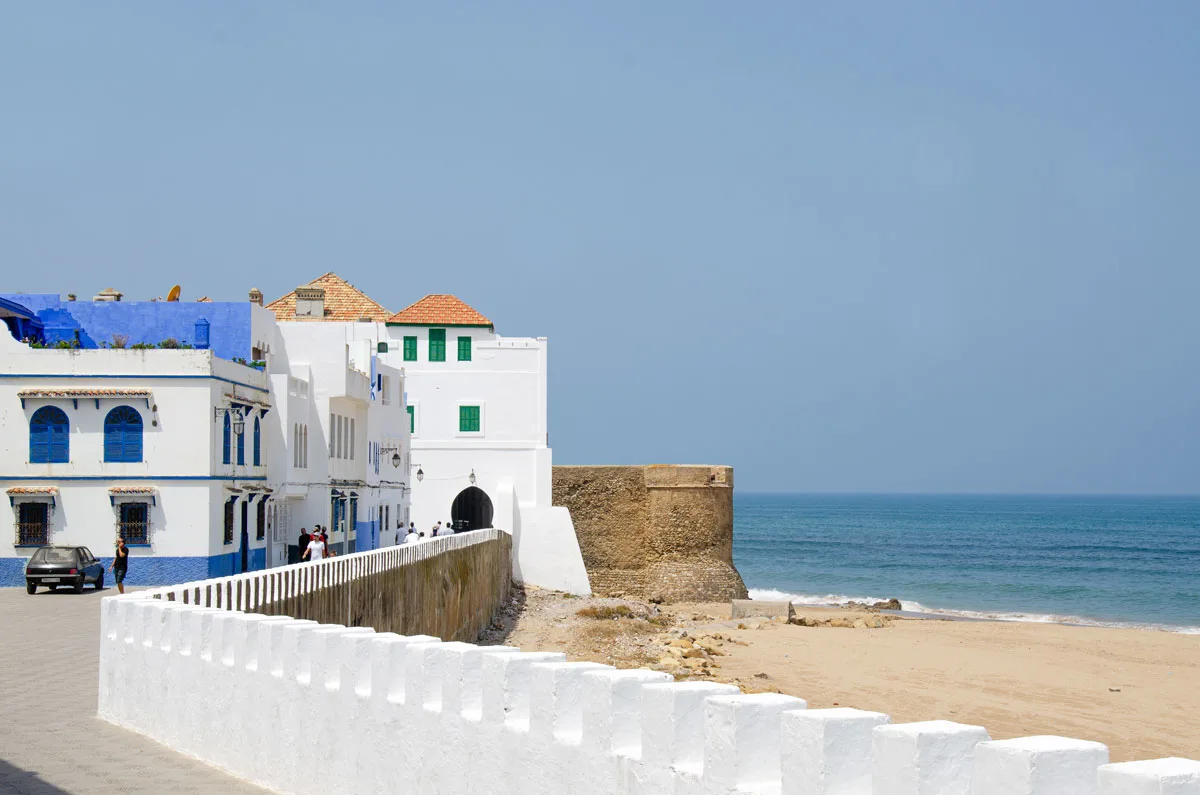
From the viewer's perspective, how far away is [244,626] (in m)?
9.87

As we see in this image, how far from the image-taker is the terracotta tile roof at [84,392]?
2803 centimetres

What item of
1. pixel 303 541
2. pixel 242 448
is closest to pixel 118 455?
pixel 242 448

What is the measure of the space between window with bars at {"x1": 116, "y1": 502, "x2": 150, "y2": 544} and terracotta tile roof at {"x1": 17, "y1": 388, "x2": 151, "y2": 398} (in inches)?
88.8

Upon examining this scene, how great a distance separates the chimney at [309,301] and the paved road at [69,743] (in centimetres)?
2891

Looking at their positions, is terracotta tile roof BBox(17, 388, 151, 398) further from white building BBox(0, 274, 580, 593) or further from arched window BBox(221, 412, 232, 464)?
arched window BBox(221, 412, 232, 464)

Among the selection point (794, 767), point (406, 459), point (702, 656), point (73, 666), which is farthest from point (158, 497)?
point (794, 767)

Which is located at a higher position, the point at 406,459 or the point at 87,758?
the point at 406,459

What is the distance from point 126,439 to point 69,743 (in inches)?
735

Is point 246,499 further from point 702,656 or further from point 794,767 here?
point 794,767

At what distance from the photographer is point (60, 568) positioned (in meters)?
26.0

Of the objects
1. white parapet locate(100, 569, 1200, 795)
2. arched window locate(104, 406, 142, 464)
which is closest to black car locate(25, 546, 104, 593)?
arched window locate(104, 406, 142, 464)

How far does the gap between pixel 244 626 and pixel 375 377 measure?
30.8m

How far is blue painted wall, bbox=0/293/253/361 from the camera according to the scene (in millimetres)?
32781

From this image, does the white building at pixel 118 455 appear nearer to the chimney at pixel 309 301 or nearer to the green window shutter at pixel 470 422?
the chimney at pixel 309 301
